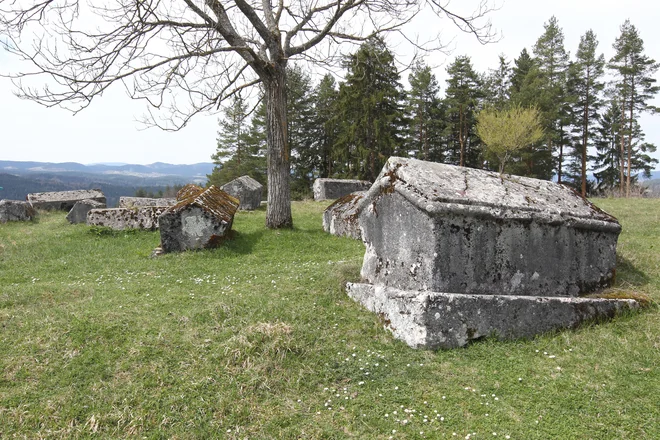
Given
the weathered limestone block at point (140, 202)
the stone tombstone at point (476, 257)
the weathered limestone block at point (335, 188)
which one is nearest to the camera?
the stone tombstone at point (476, 257)

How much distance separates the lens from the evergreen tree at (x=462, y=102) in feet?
110

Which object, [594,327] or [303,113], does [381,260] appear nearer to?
[594,327]

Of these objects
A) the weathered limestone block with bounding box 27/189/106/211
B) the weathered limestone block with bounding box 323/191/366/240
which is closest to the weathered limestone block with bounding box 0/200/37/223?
the weathered limestone block with bounding box 27/189/106/211

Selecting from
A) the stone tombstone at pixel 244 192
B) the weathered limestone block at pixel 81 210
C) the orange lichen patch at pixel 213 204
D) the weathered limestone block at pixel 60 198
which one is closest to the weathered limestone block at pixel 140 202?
the weathered limestone block at pixel 81 210

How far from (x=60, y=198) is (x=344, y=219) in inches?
529

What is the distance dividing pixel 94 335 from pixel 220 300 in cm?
150

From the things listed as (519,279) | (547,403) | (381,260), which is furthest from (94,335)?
(519,279)

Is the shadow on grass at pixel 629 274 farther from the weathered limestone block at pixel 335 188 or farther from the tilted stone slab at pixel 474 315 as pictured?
the weathered limestone block at pixel 335 188

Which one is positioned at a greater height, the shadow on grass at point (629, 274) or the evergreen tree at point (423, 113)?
the evergreen tree at point (423, 113)

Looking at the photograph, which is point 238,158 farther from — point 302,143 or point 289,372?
point 289,372

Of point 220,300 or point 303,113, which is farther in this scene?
point 303,113

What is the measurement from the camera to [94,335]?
4.36 meters

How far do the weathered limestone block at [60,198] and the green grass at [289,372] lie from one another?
12.4m

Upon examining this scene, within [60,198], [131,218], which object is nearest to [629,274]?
[131,218]
